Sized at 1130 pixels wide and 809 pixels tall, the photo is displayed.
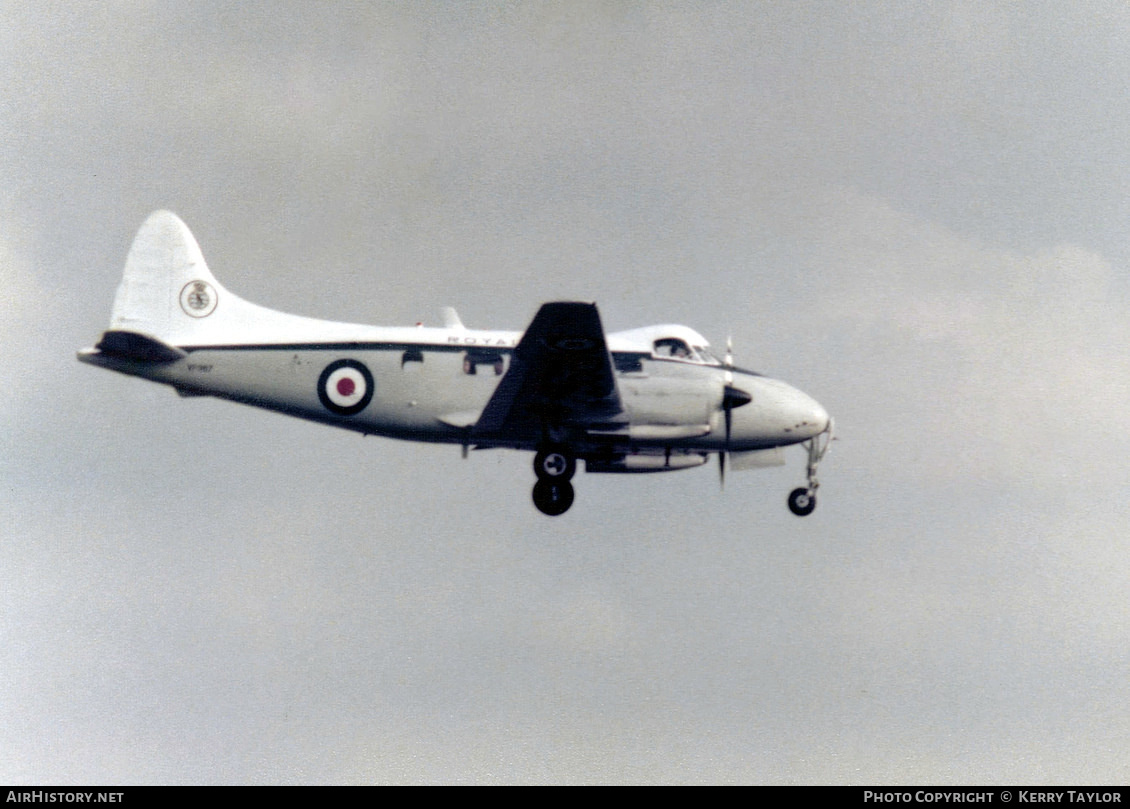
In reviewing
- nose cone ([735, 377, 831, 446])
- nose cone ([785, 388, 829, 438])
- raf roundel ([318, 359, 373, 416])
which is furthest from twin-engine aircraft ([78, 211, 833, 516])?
nose cone ([785, 388, 829, 438])

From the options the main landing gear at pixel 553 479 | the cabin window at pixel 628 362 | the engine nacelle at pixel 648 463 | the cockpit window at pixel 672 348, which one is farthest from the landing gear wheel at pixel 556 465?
the cockpit window at pixel 672 348

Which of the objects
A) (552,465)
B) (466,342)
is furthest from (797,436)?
(466,342)

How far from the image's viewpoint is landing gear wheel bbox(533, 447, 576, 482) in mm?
32812

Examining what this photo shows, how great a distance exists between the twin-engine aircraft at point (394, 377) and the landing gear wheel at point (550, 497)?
0.11ft

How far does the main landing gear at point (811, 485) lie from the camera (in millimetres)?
34844

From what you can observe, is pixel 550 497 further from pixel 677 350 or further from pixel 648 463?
pixel 677 350

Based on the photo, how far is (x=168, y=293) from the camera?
3350 centimetres

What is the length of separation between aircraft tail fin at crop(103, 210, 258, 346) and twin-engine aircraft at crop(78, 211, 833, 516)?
24 mm

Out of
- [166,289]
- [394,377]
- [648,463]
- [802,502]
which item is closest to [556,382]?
[394,377]

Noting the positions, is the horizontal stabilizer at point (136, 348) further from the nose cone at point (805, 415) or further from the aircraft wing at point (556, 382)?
the nose cone at point (805, 415)

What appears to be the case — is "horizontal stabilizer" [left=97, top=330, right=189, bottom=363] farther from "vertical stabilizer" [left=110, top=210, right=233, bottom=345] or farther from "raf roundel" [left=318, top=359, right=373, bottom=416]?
"raf roundel" [left=318, top=359, right=373, bottom=416]

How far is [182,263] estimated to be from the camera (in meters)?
33.9

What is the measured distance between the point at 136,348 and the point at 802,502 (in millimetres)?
16104
